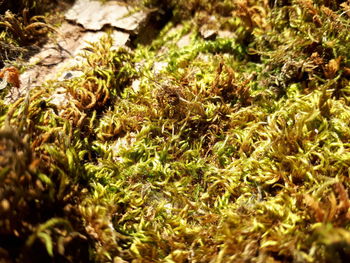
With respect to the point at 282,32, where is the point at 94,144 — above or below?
below

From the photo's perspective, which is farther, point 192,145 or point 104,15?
point 104,15

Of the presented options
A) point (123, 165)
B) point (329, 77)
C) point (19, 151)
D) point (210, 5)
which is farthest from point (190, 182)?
point (210, 5)

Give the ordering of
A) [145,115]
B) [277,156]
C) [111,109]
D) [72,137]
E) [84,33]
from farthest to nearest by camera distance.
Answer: [84,33]
[111,109]
[145,115]
[72,137]
[277,156]

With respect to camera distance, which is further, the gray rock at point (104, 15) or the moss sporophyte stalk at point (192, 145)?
the gray rock at point (104, 15)

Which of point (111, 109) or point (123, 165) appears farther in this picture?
point (111, 109)

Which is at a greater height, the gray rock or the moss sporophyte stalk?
the gray rock

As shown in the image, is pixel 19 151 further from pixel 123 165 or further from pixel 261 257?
pixel 261 257

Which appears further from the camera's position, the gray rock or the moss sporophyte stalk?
the gray rock

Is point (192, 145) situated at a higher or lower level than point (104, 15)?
lower
